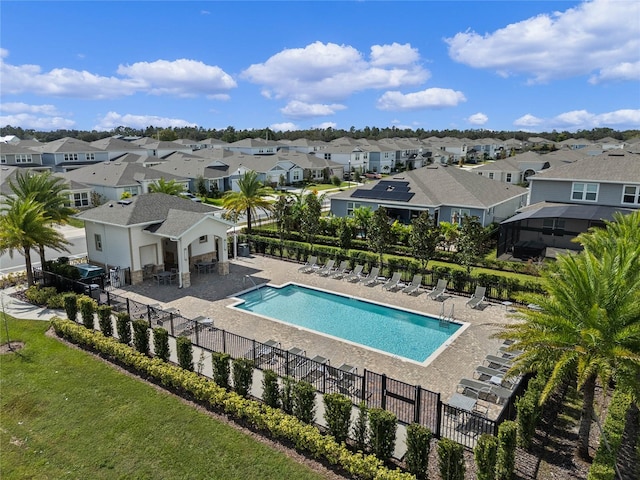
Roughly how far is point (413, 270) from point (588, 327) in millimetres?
15766

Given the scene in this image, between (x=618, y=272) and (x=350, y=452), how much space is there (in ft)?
23.8

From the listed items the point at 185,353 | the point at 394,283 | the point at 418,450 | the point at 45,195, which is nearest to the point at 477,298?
the point at 394,283

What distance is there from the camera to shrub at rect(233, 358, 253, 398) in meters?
13.2

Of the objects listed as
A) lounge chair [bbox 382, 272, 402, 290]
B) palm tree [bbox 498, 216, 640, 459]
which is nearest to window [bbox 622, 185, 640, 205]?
lounge chair [bbox 382, 272, 402, 290]

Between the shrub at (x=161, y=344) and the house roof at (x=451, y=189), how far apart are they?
2656 cm

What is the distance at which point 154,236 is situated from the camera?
25266 mm

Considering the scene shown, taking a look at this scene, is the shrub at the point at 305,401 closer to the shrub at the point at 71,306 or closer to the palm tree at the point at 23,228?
the shrub at the point at 71,306

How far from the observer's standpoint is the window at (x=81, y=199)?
160 feet

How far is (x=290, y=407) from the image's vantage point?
41.0 ft

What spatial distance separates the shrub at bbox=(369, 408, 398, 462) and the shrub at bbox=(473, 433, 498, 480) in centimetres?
193

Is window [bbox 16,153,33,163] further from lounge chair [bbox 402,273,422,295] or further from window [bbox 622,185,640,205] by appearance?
window [bbox 622,185,640,205]

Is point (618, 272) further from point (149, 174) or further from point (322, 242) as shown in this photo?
point (149, 174)

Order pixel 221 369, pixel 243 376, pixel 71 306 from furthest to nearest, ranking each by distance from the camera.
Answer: pixel 71 306 → pixel 221 369 → pixel 243 376

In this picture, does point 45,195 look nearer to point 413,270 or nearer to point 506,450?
point 413,270
